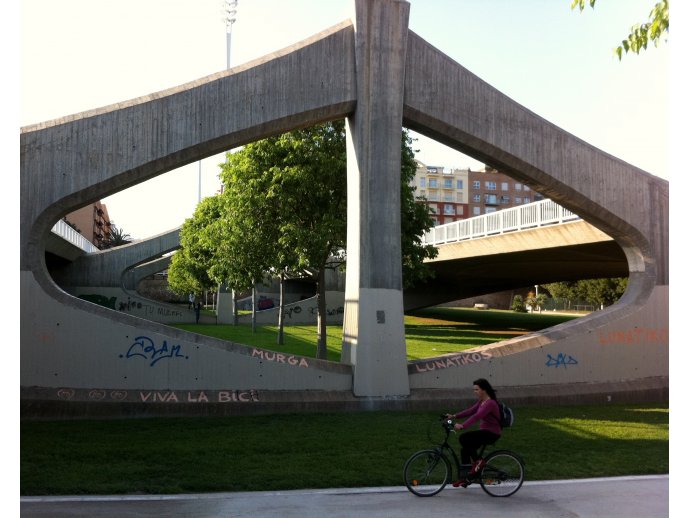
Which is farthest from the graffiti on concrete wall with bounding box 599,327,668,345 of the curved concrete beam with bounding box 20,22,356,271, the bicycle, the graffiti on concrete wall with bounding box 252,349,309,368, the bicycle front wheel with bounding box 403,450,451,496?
the bicycle front wheel with bounding box 403,450,451,496

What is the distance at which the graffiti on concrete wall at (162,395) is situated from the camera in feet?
43.3

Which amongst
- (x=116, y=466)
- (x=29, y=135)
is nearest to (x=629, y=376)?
(x=116, y=466)

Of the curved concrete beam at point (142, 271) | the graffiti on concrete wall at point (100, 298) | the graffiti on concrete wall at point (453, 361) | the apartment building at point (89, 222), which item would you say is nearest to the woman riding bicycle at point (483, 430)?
the graffiti on concrete wall at point (453, 361)

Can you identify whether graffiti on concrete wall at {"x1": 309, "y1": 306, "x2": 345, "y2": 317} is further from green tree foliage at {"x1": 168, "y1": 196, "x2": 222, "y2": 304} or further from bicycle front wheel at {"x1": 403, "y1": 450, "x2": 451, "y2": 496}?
bicycle front wheel at {"x1": 403, "y1": 450, "x2": 451, "y2": 496}

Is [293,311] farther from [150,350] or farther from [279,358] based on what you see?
[150,350]

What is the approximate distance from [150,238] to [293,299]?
1560 centimetres

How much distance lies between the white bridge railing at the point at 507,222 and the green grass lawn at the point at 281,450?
12.2 m

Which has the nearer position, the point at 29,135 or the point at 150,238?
the point at 29,135

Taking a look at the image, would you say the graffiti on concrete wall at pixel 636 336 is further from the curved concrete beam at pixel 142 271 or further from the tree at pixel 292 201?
the curved concrete beam at pixel 142 271

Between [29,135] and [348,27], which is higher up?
[348,27]

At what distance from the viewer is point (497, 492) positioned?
8773mm

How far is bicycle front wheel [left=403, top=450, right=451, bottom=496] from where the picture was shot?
8.57m

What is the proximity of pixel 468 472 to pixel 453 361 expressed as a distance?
23.4 ft

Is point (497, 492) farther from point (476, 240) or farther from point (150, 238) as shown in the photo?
point (150, 238)
